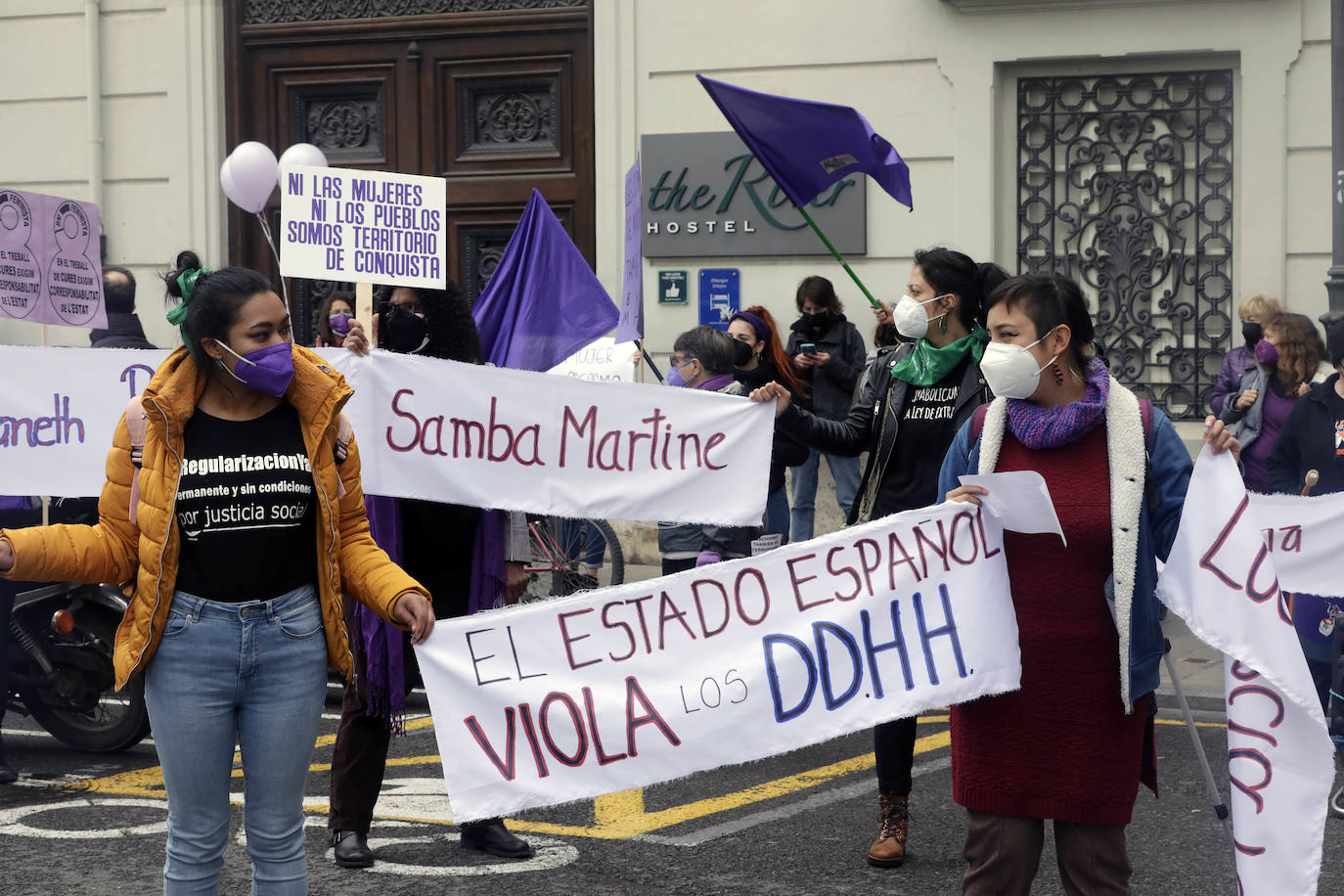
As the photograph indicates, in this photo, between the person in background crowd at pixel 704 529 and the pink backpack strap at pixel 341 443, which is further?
the person in background crowd at pixel 704 529

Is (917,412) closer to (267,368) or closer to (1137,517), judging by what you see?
(1137,517)

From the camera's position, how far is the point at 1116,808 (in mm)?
3744

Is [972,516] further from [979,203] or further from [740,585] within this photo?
[979,203]

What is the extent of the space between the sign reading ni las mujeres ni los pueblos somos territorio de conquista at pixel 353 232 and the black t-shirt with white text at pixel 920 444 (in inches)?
66.0

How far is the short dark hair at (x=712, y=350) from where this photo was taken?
800 centimetres

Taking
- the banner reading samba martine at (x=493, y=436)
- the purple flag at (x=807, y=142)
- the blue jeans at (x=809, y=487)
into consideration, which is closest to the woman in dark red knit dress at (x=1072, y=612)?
the banner reading samba martine at (x=493, y=436)

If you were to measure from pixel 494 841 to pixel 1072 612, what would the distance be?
7.38 ft

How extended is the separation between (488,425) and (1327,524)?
2.70 m

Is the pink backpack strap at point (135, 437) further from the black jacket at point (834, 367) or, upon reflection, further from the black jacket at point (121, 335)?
the black jacket at point (834, 367)

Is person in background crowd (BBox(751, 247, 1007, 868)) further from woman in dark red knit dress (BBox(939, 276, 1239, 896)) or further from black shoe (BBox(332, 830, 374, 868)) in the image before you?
black shoe (BBox(332, 830, 374, 868))

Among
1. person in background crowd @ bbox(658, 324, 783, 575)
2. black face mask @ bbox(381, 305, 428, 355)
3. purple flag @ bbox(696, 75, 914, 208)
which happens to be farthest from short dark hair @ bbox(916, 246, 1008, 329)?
person in background crowd @ bbox(658, 324, 783, 575)

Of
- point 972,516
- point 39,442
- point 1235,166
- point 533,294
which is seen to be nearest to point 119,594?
point 39,442

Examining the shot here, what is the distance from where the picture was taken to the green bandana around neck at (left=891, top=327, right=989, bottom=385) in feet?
17.2

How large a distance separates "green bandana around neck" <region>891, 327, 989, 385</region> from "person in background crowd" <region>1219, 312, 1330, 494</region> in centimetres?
428
